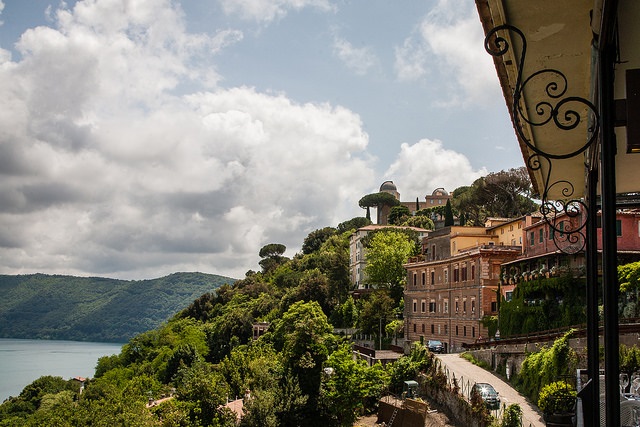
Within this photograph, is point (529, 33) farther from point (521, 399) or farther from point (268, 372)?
point (268, 372)

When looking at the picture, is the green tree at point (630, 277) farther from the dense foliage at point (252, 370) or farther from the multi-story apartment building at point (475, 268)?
the dense foliage at point (252, 370)

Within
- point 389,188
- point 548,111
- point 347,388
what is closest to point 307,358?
point 347,388

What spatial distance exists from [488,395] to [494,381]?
4.47 metres

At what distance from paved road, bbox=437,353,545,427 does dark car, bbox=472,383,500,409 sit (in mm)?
383

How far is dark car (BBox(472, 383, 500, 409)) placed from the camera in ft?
82.6

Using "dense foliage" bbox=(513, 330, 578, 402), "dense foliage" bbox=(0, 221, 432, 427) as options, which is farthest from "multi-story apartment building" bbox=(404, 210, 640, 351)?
"dense foliage" bbox=(0, 221, 432, 427)

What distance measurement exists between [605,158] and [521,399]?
2548 cm

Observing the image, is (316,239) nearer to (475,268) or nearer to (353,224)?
(353,224)

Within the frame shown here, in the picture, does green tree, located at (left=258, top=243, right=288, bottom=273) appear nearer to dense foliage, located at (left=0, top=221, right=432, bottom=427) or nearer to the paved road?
dense foliage, located at (left=0, top=221, right=432, bottom=427)

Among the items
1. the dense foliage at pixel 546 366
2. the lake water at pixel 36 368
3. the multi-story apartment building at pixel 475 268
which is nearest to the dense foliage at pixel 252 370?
the multi-story apartment building at pixel 475 268

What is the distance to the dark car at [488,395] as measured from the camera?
2517 centimetres

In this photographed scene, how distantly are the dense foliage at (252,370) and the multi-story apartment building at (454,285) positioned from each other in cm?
549

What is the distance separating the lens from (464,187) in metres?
104

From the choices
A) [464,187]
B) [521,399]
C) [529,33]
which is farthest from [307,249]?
[529,33]
